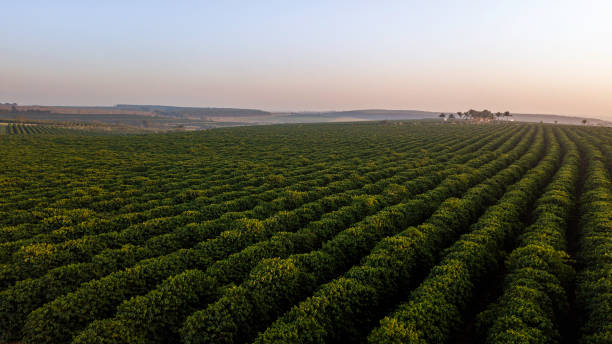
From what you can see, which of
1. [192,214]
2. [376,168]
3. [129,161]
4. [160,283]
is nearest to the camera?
[160,283]

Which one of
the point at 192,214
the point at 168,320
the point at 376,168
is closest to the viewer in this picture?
the point at 168,320

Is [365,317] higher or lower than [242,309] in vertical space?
lower

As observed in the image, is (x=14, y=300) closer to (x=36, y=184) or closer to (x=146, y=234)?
(x=146, y=234)

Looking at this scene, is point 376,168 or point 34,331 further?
point 376,168

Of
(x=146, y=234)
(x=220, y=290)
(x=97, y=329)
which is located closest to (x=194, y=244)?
(x=146, y=234)

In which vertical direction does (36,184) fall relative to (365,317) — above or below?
above

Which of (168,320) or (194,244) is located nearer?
(168,320)

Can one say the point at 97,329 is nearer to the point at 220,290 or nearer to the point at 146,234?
the point at 220,290

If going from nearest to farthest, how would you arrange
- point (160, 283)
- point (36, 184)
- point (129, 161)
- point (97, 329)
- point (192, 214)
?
point (97, 329), point (160, 283), point (192, 214), point (36, 184), point (129, 161)

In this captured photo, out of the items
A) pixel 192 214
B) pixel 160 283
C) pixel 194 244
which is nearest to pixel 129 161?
pixel 192 214
